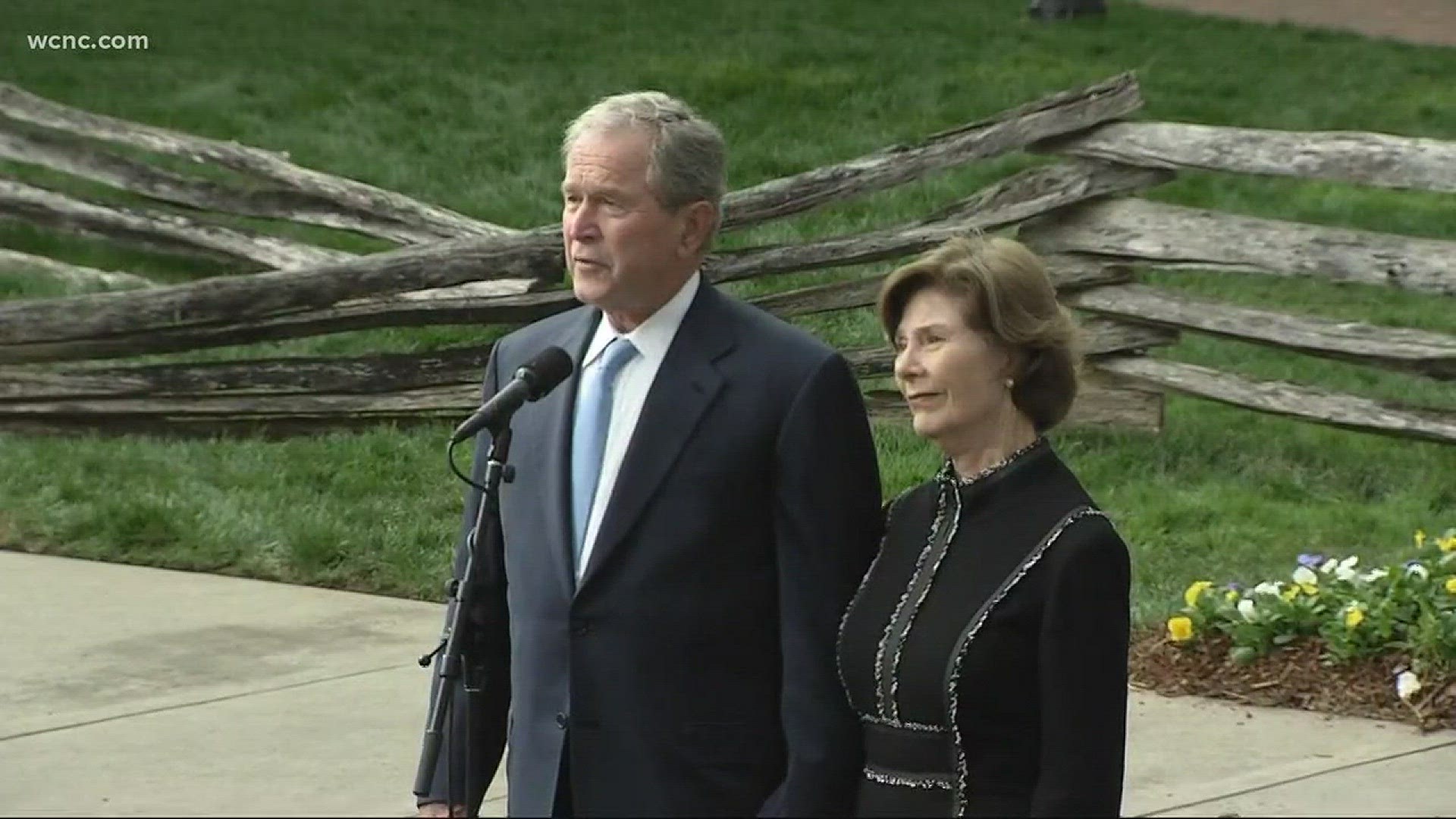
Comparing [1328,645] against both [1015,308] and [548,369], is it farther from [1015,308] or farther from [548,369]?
[548,369]

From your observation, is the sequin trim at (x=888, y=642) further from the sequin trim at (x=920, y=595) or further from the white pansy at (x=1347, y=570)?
the white pansy at (x=1347, y=570)

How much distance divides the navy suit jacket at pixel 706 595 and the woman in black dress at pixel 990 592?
0.30 feet

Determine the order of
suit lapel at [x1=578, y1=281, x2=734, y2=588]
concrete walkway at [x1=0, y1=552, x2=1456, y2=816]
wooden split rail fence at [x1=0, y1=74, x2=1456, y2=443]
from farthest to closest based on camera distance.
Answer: wooden split rail fence at [x1=0, y1=74, x2=1456, y2=443] → concrete walkway at [x1=0, y1=552, x2=1456, y2=816] → suit lapel at [x1=578, y1=281, x2=734, y2=588]

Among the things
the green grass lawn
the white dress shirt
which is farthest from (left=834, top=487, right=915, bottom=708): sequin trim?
the green grass lawn

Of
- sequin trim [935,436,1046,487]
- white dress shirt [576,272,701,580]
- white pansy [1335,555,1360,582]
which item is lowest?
white pansy [1335,555,1360,582]

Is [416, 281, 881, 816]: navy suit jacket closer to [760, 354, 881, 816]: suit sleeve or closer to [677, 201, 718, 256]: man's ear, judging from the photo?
[760, 354, 881, 816]: suit sleeve

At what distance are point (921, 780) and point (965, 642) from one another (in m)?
0.19

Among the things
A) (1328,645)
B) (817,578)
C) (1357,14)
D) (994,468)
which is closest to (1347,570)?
(1328,645)

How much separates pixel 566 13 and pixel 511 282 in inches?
315

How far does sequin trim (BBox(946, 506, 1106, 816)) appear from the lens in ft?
10.9

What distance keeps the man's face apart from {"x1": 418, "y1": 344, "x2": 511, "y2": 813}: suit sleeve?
0.31 meters

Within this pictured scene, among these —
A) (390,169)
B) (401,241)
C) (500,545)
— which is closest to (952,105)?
(390,169)

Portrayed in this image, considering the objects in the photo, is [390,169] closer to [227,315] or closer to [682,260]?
[227,315]

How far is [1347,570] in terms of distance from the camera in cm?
663
